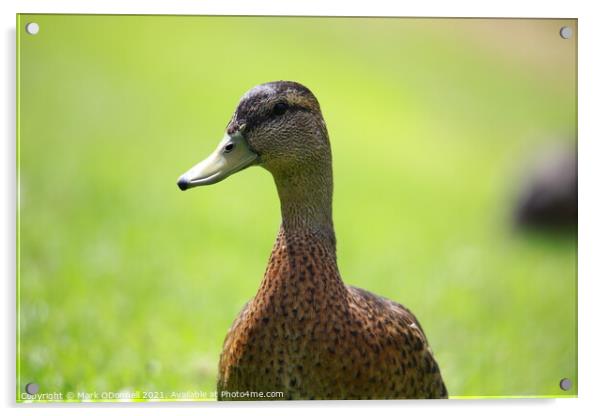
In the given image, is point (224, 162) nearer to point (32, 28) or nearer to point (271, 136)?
point (271, 136)

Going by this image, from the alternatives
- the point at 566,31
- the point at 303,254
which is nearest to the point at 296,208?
the point at 303,254

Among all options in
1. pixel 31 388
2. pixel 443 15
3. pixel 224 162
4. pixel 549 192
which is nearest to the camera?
pixel 224 162

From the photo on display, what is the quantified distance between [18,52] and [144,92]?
1.11 m

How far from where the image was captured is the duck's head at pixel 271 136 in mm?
3250

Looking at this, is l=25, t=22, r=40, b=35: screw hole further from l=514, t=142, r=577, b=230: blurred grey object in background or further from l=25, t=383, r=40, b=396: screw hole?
l=514, t=142, r=577, b=230: blurred grey object in background

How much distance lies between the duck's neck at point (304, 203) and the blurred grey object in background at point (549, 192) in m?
1.73

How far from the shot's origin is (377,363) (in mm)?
3271

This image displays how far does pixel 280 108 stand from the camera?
3289 millimetres

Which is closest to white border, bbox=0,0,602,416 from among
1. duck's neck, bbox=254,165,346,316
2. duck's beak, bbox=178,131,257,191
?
duck's neck, bbox=254,165,346,316

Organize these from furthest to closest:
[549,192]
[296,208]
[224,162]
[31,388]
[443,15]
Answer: [549,192], [443,15], [31,388], [296,208], [224,162]

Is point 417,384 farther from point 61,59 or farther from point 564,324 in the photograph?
point 61,59

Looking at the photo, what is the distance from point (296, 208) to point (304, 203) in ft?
0.12

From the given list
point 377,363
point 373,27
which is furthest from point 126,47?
point 377,363

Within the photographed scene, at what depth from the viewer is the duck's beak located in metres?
3.19
